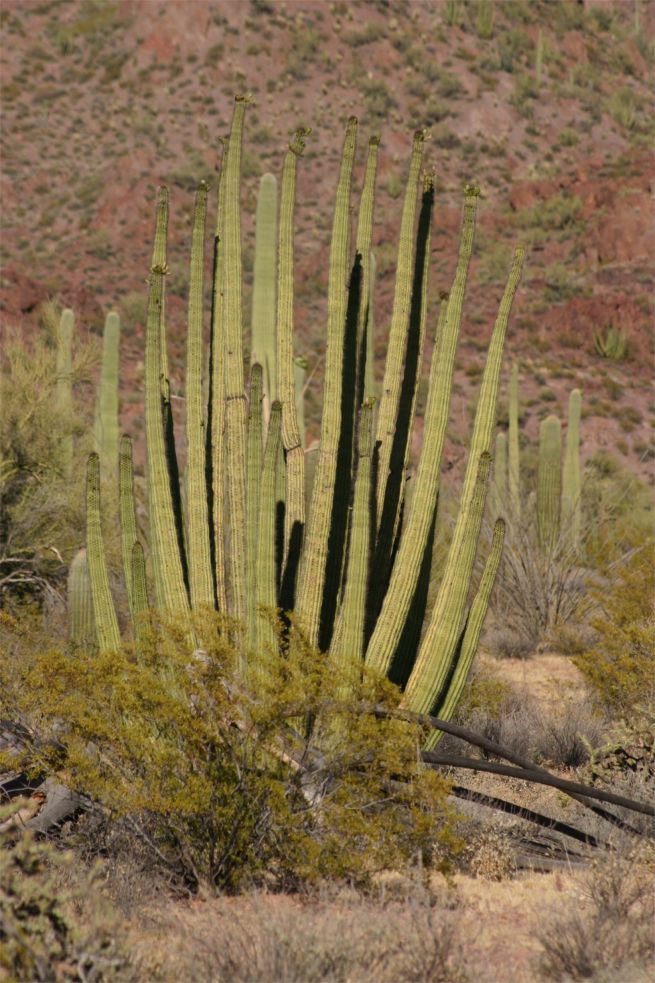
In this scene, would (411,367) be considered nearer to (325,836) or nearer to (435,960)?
(325,836)

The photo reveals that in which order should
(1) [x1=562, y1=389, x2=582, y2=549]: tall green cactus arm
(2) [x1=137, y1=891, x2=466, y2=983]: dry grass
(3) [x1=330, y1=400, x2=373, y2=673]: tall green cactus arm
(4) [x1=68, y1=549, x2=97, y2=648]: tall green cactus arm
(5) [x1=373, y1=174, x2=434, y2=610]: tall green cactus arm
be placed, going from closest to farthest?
(2) [x1=137, y1=891, x2=466, y2=983]: dry grass, (3) [x1=330, y1=400, x2=373, y2=673]: tall green cactus arm, (5) [x1=373, y1=174, x2=434, y2=610]: tall green cactus arm, (4) [x1=68, y1=549, x2=97, y2=648]: tall green cactus arm, (1) [x1=562, y1=389, x2=582, y2=549]: tall green cactus arm

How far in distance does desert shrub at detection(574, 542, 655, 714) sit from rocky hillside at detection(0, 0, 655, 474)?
1986 cm

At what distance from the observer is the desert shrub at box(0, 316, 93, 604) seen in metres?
13.0

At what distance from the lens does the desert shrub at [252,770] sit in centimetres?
540

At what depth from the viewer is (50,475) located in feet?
48.0

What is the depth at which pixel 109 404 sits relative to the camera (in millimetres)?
15148

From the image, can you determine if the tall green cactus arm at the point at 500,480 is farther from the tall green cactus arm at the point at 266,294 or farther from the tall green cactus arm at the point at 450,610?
the tall green cactus arm at the point at 450,610

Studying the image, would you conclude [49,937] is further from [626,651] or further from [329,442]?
[626,651]

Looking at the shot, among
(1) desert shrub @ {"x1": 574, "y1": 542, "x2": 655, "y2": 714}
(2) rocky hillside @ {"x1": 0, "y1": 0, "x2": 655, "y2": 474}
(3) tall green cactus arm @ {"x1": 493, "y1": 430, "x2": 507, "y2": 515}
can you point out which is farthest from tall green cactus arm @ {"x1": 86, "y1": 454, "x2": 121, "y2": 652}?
(2) rocky hillside @ {"x1": 0, "y1": 0, "x2": 655, "y2": 474}

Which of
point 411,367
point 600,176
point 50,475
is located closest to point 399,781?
point 411,367

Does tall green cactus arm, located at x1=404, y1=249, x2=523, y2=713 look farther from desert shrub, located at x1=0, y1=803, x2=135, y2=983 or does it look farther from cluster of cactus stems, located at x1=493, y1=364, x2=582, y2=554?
cluster of cactus stems, located at x1=493, y1=364, x2=582, y2=554

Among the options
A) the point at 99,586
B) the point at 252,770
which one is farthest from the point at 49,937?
the point at 99,586

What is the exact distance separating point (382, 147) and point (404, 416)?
40364 mm

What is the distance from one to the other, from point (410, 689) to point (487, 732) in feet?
7.60
